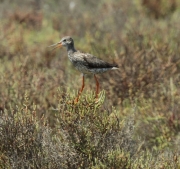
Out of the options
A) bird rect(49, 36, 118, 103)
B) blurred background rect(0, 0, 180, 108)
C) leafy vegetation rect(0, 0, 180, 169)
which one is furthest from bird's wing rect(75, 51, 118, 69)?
blurred background rect(0, 0, 180, 108)

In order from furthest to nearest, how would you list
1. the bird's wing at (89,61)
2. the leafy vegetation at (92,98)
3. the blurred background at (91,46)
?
the blurred background at (91,46), the bird's wing at (89,61), the leafy vegetation at (92,98)

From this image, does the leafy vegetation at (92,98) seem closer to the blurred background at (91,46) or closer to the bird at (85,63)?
the blurred background at (91,46)

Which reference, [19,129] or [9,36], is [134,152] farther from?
[9,36]

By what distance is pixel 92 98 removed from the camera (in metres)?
4.57

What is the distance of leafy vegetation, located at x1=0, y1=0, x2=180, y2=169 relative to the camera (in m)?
4.55

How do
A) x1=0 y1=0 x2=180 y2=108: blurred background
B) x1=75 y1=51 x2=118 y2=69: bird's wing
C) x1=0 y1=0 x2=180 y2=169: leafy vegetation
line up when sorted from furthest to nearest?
x1=0 y1=0 x2=180 y2=108: blurred background < x1=75 y1=51 x2=118 y2=69: bird's wing < x1=0 y1=0 x2=180 y2=169: leafy vegetation

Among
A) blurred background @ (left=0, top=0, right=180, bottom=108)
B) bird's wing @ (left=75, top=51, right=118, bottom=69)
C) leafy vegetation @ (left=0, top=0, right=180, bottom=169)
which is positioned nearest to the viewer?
leafy vegetation @ (left=0, top=0, right=180, bottom=169)

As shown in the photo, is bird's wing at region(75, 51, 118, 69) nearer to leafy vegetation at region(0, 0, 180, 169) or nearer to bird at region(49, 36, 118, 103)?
bird at region(49, 36, 118, 103)

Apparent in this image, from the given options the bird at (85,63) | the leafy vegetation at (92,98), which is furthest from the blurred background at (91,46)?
the bird at (85,63)

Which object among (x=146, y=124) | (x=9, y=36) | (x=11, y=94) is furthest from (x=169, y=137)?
(x=9, y=36)

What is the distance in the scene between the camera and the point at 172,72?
313 inches

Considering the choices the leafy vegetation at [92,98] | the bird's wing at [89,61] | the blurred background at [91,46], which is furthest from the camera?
the blurred background at [91,46]

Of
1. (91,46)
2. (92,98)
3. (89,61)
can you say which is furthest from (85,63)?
(91,46)

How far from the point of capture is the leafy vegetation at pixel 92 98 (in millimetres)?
4555
